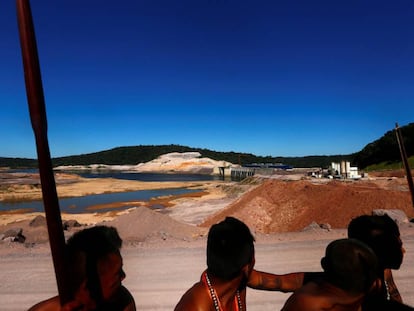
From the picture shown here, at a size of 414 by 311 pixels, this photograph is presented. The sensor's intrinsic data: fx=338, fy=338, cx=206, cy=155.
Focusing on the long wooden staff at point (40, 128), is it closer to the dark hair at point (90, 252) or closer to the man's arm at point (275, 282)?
the dark hair at point (90, 252)

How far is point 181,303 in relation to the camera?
2.24 m

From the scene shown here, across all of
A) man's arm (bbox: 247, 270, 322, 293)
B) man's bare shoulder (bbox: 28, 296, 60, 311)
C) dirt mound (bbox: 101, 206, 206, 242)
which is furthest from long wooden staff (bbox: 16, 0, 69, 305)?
dirt mound (bbox: 101, 206, 206, 242)

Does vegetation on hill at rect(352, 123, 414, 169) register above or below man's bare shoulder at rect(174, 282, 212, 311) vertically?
above

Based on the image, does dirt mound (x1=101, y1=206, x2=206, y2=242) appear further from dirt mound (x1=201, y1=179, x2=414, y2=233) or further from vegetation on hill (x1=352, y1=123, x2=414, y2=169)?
vegetation on hill (x1=352, y1=123, x2=414, y2=169)

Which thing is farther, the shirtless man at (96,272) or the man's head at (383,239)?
the man's head at (383,239)

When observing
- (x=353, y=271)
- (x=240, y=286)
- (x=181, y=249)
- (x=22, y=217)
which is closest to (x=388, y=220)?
(x=353, y=271)

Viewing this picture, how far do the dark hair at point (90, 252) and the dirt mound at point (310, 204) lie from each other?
63.9 ft

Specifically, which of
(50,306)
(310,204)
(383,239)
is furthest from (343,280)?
(310,204)

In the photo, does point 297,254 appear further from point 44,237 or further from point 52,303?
point 44,237

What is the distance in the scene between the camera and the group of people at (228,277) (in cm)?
173

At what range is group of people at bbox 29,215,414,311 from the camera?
1.73 metres

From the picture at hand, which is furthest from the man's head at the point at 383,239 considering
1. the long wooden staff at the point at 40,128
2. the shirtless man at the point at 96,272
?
the long wooden staff at the point at 40,128

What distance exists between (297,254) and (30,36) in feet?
34.3

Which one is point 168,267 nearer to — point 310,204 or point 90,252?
point 90,252
